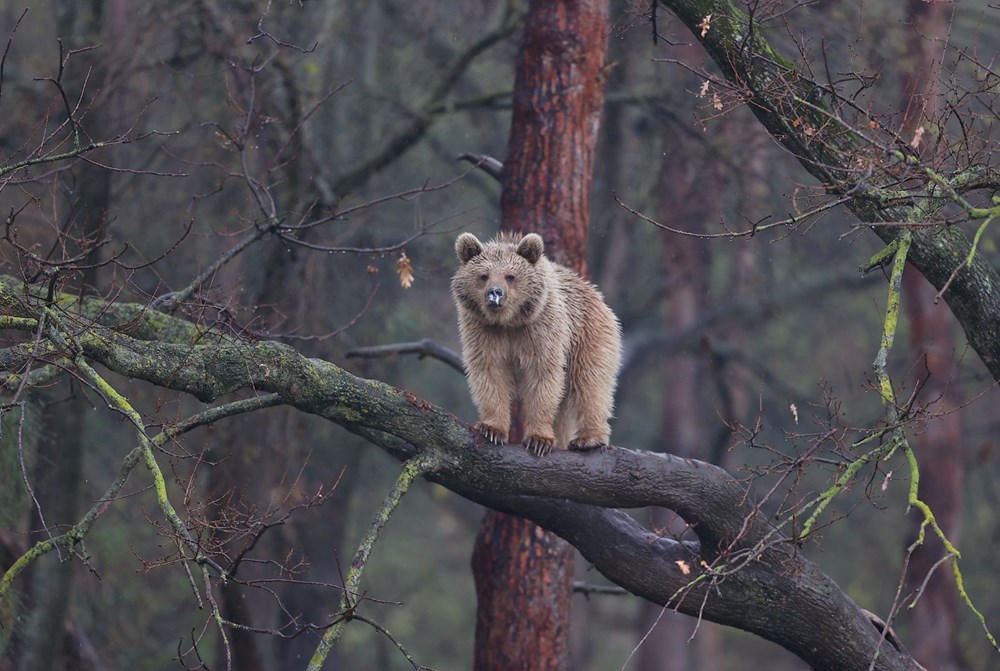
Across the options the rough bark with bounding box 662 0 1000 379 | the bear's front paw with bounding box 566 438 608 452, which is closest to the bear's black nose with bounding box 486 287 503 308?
the bear's front paw with bounding box 566 438 608 452

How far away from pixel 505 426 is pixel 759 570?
66.4 inches

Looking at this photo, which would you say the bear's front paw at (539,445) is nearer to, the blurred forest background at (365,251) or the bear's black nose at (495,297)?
the bear's black nose at (495,297)

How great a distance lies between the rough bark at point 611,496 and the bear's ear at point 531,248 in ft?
4.44

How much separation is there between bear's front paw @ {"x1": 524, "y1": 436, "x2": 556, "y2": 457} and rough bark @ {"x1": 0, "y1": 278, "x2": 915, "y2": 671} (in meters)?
0.08

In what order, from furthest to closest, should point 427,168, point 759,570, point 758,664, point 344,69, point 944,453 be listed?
point 758,664 < point 427,168 < point 344,69 < point 944,453 < point 759,570

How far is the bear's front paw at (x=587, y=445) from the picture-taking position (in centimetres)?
634

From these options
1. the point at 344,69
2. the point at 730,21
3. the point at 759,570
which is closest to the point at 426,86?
the point at 344,69

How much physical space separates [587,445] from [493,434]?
23.0 inches

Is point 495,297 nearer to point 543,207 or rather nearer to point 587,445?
point 587,445

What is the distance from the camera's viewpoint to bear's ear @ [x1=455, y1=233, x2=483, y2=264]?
274 inches

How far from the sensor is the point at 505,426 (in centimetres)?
641

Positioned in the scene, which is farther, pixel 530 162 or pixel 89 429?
pixel 89 429

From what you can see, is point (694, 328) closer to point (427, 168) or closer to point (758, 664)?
point (427, 168)

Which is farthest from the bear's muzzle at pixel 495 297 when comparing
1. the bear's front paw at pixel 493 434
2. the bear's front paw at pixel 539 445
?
the bear's front paw at pixel 539 445
